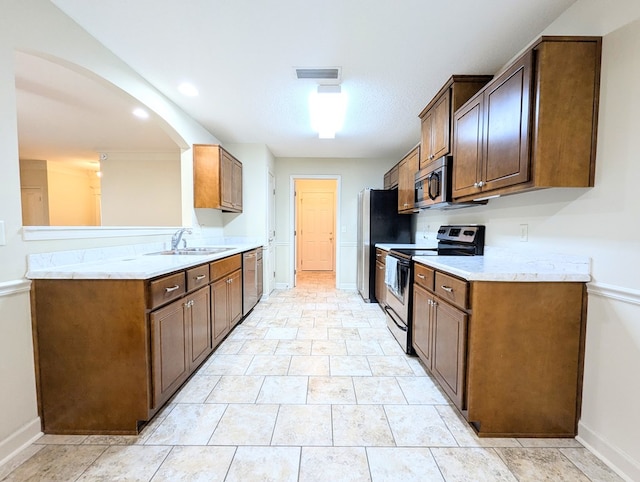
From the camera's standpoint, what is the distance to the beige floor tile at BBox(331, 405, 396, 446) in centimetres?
155

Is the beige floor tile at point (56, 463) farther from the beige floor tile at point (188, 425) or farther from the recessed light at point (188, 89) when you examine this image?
the recessed light at point (188, 89)

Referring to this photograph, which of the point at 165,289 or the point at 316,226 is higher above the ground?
the point at 316,226

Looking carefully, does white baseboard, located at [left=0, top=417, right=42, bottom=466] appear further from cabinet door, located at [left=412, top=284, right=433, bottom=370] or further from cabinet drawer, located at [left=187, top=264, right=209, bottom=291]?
cabinet door, located at [left=412, top=284, right=433, bottom=370]

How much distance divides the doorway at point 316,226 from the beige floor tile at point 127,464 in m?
5.86

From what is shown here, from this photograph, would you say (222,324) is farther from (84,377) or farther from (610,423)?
(610,423)

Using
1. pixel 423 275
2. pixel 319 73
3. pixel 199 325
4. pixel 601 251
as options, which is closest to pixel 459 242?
pixel 423 275

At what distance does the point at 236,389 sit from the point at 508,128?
2.45 meters

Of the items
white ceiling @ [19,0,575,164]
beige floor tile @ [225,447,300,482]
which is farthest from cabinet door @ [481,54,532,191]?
beige floor tile @ [225,447,300,482]

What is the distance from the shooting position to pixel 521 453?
1481 millimetres

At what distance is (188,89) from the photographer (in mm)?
2676

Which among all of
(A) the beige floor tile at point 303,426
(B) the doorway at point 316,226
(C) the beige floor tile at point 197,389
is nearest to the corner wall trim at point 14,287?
(C) the beige floor tile at point 197,389

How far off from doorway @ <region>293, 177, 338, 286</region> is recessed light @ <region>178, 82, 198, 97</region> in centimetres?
461

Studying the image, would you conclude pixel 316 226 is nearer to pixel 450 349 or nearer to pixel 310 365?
pixel 310 365

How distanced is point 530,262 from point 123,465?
2.57 meters
